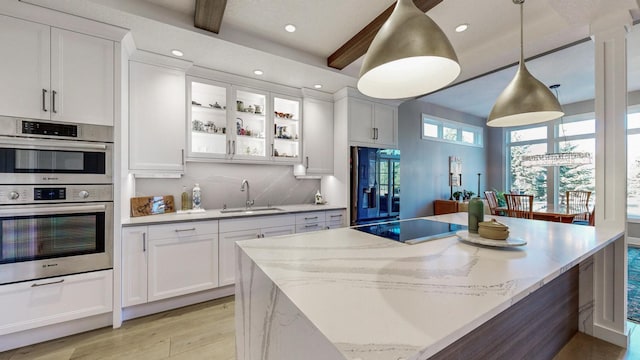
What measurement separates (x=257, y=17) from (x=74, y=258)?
2.51m

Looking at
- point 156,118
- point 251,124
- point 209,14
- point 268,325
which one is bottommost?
point 268,325

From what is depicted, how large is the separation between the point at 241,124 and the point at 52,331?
8.26 feet

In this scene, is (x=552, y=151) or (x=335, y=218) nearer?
(x=335, y=218)

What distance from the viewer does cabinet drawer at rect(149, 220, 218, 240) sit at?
2.28 metres

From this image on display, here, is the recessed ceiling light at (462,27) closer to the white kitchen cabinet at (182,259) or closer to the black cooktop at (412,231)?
the black cooktop at (412,231)

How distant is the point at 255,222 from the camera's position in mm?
2756

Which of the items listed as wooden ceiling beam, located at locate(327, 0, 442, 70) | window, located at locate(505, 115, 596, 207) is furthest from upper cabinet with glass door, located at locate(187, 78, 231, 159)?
window, located at locate(505, 115, 596, 207)

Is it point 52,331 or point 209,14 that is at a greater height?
point 209,14

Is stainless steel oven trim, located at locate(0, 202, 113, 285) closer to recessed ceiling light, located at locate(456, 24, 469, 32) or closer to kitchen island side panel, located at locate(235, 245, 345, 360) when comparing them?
kitchen island side panel, located at locate(235, 245, 345, 360)

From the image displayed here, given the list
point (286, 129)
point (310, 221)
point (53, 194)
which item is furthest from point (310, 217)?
point (53, 194)

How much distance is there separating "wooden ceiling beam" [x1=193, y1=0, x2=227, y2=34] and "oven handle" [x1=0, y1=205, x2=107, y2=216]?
1.76 metres

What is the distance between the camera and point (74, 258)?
1962mm

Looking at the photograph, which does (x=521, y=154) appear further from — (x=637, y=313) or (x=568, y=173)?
(x=637, y=313)

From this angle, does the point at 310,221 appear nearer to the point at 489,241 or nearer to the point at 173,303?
the point at 173,303
